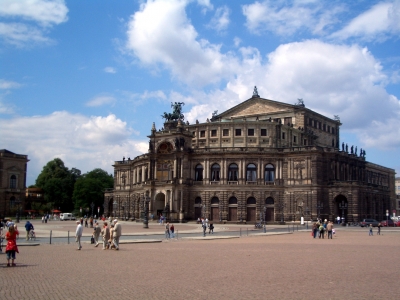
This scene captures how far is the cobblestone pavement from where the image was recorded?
47.4 ft

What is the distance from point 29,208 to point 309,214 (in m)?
85.5

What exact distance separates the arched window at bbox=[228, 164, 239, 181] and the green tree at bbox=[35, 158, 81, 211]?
62.3 metres

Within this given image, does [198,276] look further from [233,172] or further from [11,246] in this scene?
[233,172]

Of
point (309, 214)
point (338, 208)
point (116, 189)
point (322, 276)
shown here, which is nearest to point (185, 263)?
point (322, 276)

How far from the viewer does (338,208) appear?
84.6 meters

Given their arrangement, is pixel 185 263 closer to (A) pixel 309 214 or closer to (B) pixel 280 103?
(A) pixel 309 214

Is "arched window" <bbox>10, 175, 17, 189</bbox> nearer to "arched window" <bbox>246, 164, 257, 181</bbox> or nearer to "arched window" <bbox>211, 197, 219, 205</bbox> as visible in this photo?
"arched window" <bbox>211, 197, 219, 205</bbox>

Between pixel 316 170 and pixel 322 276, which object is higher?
pixel 316 170

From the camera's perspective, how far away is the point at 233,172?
8694cm

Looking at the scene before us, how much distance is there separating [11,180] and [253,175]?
59.3 m

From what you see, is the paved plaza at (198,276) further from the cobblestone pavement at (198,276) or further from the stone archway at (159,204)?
the stone archway at (159,204)

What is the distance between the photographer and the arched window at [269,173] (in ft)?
283

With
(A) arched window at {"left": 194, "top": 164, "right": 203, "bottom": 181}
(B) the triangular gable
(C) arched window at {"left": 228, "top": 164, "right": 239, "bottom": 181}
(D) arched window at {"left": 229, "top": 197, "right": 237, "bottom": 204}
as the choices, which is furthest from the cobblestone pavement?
(B) the triangular gable

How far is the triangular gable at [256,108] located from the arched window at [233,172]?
61.4 feet
